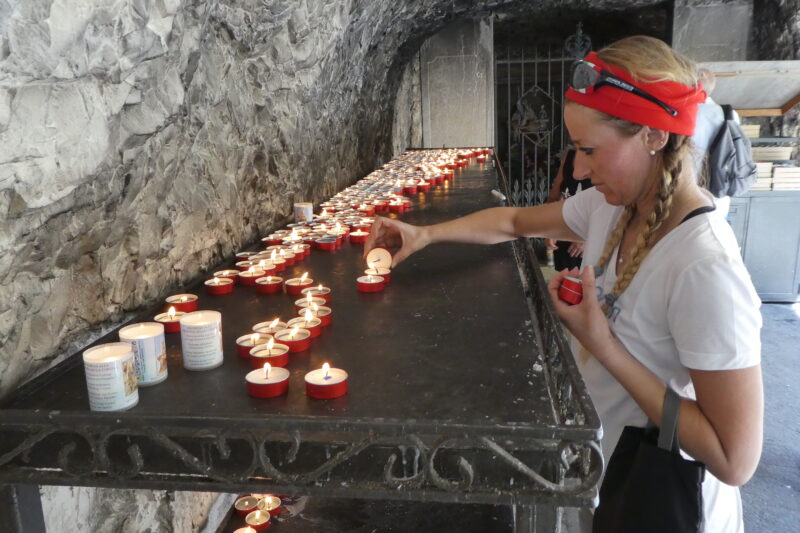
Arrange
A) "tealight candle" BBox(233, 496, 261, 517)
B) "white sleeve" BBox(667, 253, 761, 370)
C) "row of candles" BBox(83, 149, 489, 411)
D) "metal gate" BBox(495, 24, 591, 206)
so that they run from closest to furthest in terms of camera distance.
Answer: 1. "white sleeve" BBox(667, 253, 761, 370)
2. "row of candles" BBox(83, 149, 489, 411)
3. "tealight candle" BBox(233, 496, 261, 517)
4. "metal gate" BBox(495, 24, 591, 206)

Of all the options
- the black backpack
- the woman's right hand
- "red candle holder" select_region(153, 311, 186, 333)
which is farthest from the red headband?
the black backpack

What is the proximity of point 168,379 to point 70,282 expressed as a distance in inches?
17.4

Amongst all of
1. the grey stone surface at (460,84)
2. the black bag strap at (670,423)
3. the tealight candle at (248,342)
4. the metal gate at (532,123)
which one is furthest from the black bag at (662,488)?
the metal gate at (532,123)

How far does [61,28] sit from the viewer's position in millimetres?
1176

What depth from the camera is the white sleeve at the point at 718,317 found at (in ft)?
3.67

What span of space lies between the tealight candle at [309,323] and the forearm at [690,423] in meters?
0.72

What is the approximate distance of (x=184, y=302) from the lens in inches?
72.0

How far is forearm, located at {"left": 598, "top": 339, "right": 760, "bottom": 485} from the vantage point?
118 centimetres

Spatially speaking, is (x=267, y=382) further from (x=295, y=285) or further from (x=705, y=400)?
(x=705, y=400)

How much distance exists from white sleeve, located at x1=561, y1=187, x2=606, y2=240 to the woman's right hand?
0.53 meters

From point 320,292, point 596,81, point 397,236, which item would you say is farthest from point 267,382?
point 397,236

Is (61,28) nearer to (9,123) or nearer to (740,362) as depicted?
(9,123)

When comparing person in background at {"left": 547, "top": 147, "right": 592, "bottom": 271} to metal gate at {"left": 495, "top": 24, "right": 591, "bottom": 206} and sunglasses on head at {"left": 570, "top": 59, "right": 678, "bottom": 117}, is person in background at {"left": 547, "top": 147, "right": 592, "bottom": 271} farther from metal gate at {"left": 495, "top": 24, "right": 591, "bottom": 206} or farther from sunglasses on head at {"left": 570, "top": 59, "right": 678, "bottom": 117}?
metal gate at {"left": 495, "top": 24, "right": 591, "bottom": 206}

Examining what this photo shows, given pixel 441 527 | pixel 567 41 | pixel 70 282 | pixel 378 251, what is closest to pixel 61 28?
pixel 70 282
